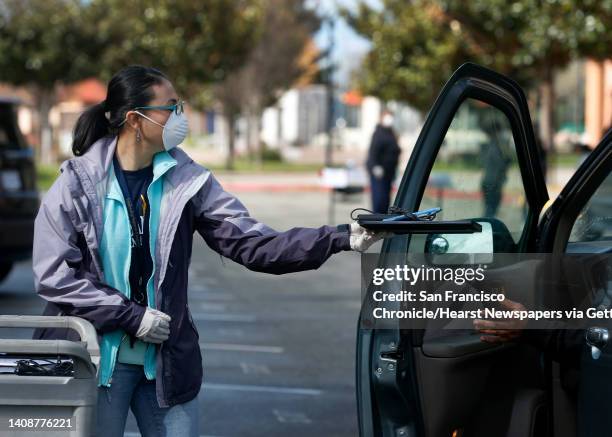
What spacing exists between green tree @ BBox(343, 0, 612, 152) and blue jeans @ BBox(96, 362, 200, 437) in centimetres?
1735

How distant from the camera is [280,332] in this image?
9867mm

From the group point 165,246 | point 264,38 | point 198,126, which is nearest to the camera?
point 165,246

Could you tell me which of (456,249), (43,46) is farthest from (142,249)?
(43,46)

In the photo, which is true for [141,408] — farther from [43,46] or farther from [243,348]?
[43,46]

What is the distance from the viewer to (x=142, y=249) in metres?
3.69

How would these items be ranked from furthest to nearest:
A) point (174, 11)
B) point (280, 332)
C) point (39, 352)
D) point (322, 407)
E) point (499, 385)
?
point (174, 11) < point (280, 332) < point (322, 407) < point (499, 385) < point (39, 352)

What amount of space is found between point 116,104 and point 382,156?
14669 millimetres

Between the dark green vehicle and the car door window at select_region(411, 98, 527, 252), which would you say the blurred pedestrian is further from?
the dark green vehicle

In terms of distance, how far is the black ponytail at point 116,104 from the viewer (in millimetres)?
3842

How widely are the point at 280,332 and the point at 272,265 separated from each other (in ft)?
20.1

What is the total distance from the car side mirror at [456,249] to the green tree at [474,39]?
16.8 metres

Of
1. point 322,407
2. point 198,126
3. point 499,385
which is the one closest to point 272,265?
point 499,385

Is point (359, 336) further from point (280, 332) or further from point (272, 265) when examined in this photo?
point (280, 332)

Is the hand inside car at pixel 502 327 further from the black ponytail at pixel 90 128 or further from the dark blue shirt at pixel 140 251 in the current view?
the black ponytail at pixel 90 128
